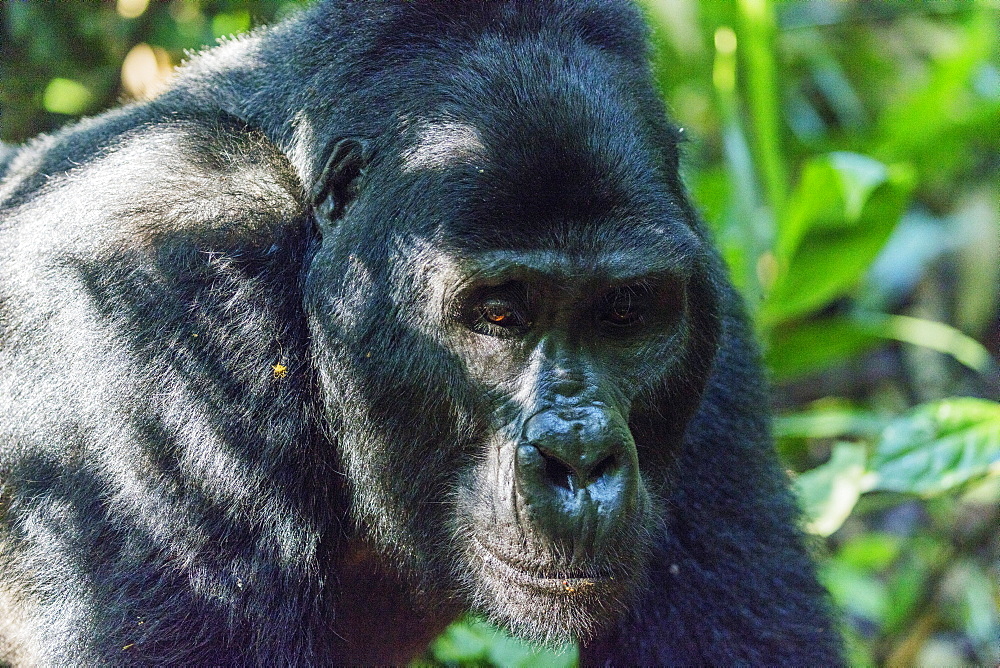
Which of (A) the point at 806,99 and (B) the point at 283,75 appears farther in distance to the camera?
(A) the point at 806,99

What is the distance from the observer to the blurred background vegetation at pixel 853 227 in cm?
525

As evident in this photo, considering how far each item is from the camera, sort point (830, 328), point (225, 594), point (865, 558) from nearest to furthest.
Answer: point (225, 594), point (865, 558), point (830, 328)

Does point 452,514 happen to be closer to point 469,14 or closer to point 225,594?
point 225,594

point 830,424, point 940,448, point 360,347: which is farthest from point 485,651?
point 830,424

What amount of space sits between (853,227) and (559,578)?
4530 millimetres

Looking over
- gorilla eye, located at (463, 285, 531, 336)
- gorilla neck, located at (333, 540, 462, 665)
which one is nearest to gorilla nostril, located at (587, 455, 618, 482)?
gorilla eye, located at (463, 285, 531, 336)

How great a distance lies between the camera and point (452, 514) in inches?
130

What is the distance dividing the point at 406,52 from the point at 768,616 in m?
2.41

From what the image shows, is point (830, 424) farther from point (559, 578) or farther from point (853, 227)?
point (559, 578)

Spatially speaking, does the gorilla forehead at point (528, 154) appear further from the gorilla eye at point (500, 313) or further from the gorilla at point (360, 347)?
the gorilla eye at point (500, 313)

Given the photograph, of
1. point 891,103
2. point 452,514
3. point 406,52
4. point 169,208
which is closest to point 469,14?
point 406,52

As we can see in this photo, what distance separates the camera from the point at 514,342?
123 inches

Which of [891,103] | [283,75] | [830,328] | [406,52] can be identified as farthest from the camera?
[891,103]

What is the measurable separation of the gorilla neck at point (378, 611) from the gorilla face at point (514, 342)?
0.28 meters
